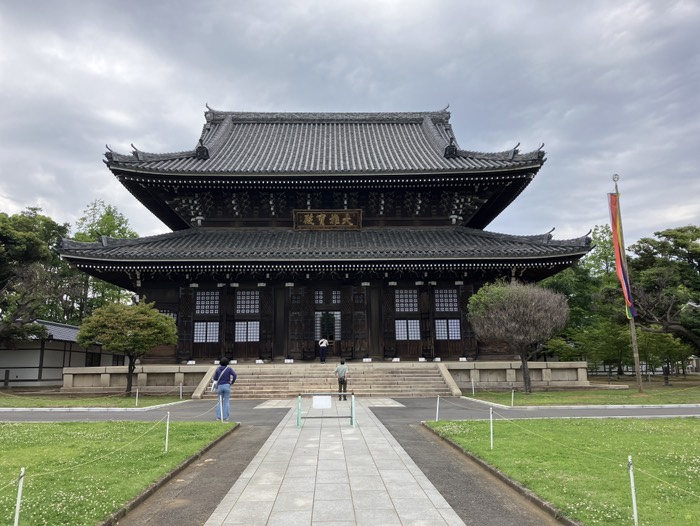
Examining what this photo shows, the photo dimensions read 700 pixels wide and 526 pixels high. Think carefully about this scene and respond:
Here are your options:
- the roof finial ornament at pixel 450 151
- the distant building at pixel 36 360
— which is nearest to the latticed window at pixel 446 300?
the roof finial ornament at pixel 450 151

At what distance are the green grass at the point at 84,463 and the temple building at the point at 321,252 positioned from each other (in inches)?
493

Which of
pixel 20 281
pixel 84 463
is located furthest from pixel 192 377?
pixel 84 463

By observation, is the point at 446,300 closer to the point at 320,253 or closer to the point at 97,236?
the point at 320,253

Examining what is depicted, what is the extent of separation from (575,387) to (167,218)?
2908 cm

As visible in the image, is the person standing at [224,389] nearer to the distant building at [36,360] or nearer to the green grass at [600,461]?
the green grass at [600,461]

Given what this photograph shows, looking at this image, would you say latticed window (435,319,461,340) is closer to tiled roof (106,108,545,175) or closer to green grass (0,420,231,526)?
tiled roof (106,108,545,175)

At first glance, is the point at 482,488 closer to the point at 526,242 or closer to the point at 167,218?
the point at 526,242

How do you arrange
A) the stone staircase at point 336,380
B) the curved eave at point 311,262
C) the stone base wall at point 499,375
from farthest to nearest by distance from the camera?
the stone base wall at point 499,375, the curved eave at point 311,262, the stone staircase at point 336,380

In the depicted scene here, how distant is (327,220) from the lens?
3003 cm

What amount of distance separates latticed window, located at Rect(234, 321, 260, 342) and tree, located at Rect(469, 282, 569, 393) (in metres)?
12.7

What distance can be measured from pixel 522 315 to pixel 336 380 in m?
9.41

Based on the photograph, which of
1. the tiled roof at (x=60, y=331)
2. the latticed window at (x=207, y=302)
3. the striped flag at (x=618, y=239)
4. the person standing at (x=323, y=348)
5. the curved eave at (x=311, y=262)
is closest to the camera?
the striped flag at (x=618, y=239)

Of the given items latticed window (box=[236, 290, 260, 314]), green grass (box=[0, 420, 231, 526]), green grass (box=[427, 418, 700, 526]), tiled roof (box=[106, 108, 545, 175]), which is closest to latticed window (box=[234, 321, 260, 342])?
latticed window (box=[236, 290, 260, 314])

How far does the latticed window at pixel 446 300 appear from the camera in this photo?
27578 millimetres
